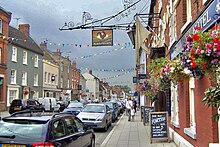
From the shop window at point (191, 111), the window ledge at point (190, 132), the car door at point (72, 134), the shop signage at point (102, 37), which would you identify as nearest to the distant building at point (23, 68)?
the shop signage at point (102, 37)

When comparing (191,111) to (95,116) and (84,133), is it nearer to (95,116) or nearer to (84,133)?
(84,133)

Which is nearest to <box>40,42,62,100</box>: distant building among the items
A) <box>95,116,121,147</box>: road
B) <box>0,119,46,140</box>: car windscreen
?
<box>95,116,121,147</box>: road

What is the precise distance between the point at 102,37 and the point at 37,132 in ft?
33.2

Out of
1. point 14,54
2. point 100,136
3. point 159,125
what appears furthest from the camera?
point 14,54

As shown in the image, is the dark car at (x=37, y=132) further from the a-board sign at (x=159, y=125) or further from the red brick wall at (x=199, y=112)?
the a-board sign at (x=159, y=125)

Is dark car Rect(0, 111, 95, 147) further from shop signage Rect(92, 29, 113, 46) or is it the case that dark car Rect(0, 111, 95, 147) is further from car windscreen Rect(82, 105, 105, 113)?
car windscreen Rect(82, 105, 105, 113)

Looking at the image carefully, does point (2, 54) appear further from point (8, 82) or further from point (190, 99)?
point (190, 99)

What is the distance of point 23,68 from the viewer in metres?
35.8

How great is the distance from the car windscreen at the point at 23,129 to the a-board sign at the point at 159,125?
5.91m

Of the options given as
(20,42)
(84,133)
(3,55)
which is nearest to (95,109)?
(84,133)

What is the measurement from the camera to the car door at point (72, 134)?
6330mm

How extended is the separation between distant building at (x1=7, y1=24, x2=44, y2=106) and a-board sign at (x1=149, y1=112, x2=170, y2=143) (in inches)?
928

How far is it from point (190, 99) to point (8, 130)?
5.40 m

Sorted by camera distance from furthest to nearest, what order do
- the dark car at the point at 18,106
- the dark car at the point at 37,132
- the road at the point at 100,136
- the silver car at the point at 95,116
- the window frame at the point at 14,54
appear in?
the window frame at the point at 14,54 → the dark car at the point at 18,106 → the silver car at the point at 95,116 → the road at the point at 100,136 → the dark car at the point at 37,132
